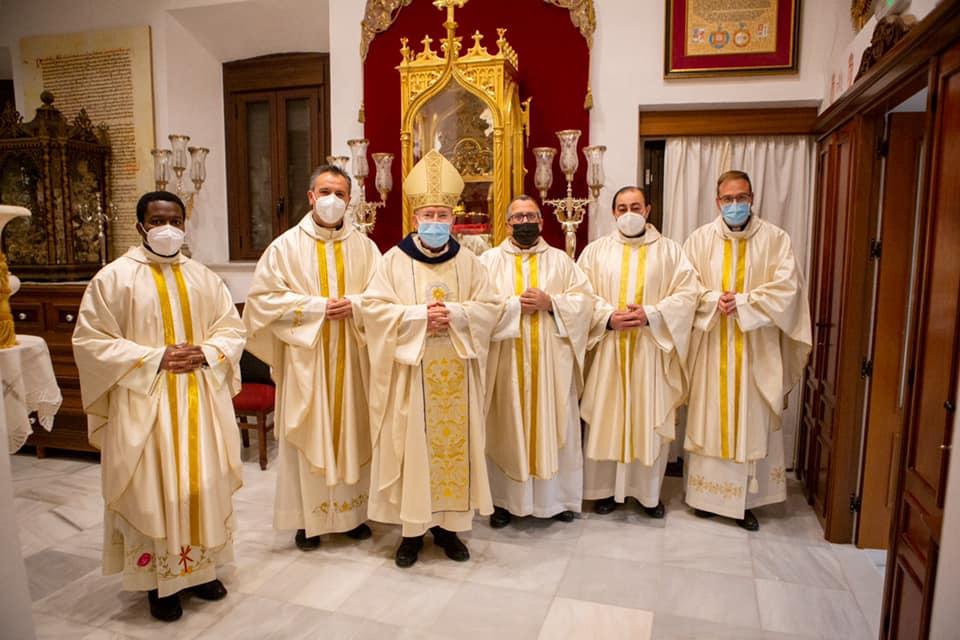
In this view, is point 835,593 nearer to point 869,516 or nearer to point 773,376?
point 869,516

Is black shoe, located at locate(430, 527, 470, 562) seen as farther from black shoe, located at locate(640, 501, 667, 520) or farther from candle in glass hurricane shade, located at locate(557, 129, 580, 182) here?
candle in glass hurricane shade, located at locate(557, 129, 580, 182)

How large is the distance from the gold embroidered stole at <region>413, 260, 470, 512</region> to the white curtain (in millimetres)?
2362

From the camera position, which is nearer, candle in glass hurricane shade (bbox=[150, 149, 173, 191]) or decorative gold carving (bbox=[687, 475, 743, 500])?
decorative gold carving (bbox=[687, 475, 743, 500])

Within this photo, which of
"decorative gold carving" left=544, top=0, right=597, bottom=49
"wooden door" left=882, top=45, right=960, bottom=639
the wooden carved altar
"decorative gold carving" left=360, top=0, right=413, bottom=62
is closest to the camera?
"wooden door" left=882, top=45, right=960, bottom=639

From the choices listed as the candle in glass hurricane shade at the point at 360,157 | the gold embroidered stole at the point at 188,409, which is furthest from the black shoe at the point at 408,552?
the candle in glass hurricane shade at the point at 360,157

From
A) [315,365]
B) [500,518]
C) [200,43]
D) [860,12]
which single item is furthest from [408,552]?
[200,43]

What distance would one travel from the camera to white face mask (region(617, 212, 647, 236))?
3.86 meters

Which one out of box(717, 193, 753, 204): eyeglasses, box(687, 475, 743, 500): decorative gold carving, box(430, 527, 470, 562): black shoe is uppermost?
box(717, 193, 753, 204): eyeglasses

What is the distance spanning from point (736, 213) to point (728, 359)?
2.83 feet

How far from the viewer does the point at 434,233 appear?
325 cm

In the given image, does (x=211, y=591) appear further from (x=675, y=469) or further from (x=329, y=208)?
(x=675, y=469)

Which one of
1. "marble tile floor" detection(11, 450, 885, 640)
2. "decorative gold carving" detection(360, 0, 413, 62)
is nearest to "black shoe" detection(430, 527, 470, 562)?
"marble tile floor" detection(11, 450, 885, 640)

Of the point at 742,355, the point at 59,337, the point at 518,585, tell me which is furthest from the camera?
the point at 59,337

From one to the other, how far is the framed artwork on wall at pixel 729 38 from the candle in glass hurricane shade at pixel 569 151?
0.92 meters
